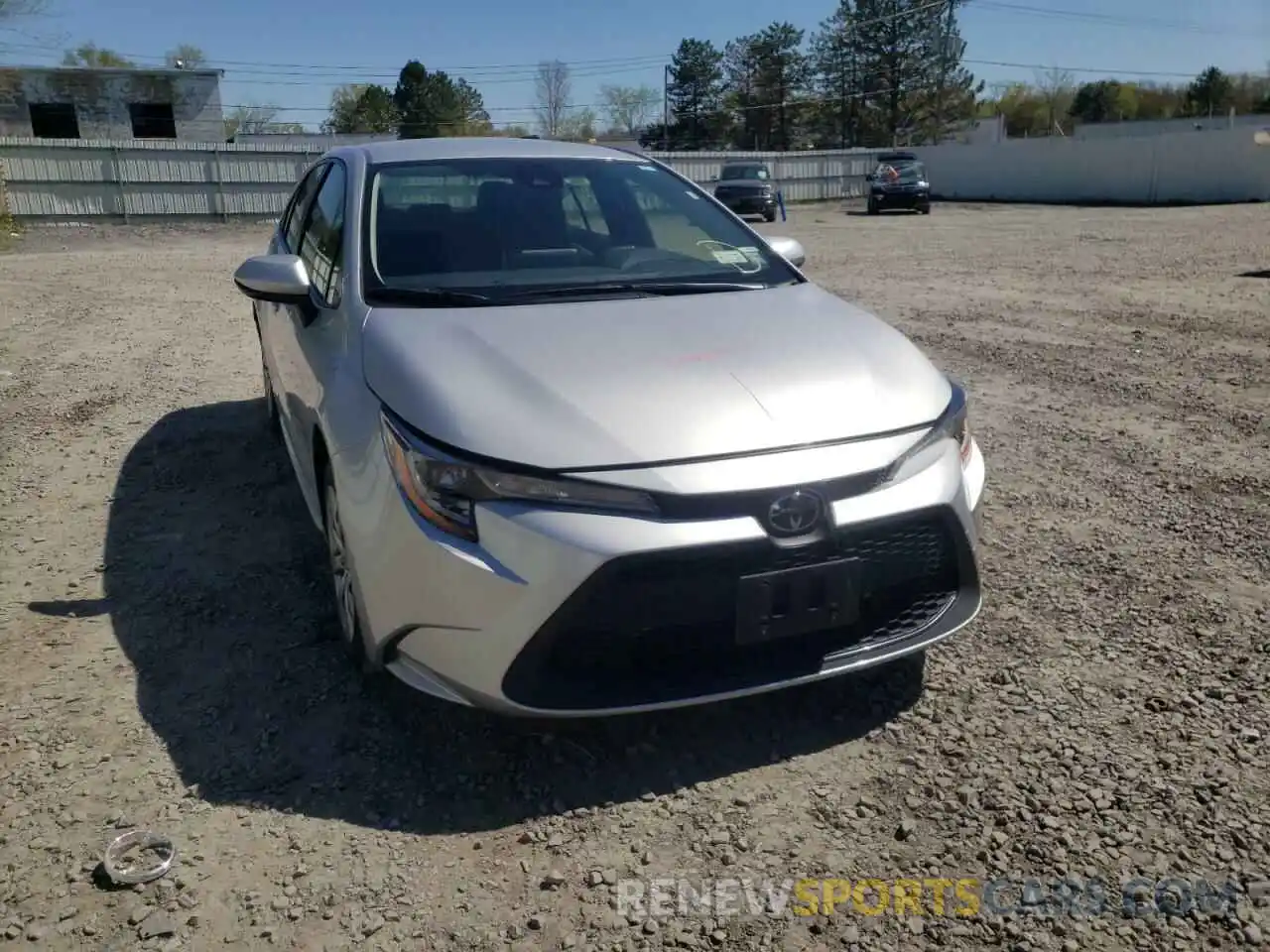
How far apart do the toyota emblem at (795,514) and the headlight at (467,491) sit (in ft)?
0.94

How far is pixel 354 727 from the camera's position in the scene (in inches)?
114

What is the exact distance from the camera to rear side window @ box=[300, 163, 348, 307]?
3545 mm

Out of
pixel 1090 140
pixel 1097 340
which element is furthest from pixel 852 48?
pixel 1097 340

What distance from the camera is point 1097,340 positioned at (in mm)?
8109

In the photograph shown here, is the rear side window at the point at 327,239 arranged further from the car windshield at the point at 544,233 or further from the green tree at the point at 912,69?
the green tree at the point at 912,69

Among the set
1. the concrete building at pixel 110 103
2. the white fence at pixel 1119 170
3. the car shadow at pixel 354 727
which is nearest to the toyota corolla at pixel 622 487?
the car shadow at pixel 354 727

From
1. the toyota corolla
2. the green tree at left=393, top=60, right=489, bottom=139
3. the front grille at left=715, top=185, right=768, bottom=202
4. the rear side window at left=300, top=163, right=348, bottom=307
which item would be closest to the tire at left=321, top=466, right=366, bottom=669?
the toyota corolla

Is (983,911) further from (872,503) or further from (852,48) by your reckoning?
(852,48)

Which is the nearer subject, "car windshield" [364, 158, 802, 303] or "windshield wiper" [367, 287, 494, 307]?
"windshield wiper" [367, 287, 494, 307]

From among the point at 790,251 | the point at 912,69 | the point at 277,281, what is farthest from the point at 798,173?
the point at 277,281

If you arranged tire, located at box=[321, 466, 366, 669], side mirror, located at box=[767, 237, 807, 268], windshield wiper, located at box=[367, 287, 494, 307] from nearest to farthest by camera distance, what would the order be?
tire, located at box=[321, 466, 366, 669] < windshield wiper, located at box=[367, 287, 494, 307] < side mirror, located at box=[767, 237, 807, 268]

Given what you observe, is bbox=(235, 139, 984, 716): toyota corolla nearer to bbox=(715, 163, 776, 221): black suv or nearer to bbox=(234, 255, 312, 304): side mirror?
bbox=(234, 255, 312, 304): side mirror

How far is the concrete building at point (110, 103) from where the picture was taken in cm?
3478

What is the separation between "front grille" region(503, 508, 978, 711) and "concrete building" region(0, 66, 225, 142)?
3790 centimetres
